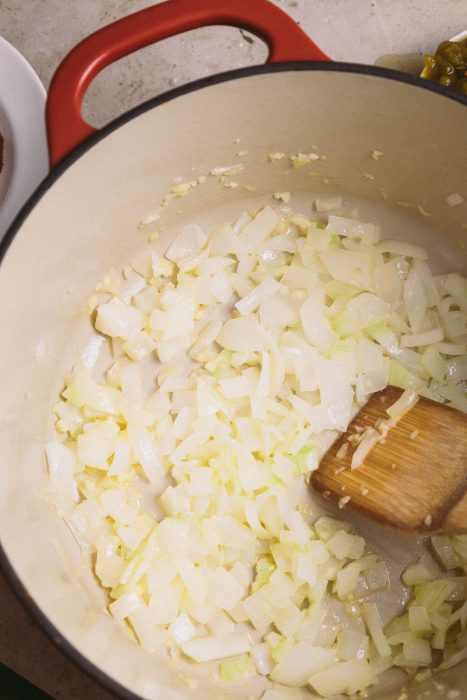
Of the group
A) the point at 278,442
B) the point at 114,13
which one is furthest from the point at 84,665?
the point at 114,13

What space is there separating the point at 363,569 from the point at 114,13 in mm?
1142

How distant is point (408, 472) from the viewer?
3.86ft

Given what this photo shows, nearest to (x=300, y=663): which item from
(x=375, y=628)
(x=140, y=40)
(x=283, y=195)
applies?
(x=375, y=628)

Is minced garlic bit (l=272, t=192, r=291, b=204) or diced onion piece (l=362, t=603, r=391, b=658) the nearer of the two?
diced onion piece (l=362, t=603, r=391, b=658)

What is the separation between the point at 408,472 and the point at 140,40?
2.50 feet

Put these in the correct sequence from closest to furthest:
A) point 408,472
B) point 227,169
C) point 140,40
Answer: point 140,40 < point 408,472 < point 227,169

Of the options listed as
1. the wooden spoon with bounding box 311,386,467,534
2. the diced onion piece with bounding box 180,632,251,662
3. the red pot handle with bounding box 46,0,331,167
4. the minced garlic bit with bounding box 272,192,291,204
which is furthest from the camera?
the minced garlic bit with bounding box 272,192,291,204

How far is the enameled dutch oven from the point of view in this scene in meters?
1.02

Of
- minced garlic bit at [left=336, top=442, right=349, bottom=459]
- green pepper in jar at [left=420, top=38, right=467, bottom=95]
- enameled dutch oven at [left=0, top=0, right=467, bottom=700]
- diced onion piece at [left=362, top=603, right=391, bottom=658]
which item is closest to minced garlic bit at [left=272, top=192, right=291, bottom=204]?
enameled dutch oven at [left=0, top=0, right=467, bottom=700]

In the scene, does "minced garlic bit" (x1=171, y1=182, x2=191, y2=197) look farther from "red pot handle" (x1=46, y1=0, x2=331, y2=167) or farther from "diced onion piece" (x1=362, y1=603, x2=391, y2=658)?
"diced onion piece" (x1=362, y1=603, x2=391, y2=658)

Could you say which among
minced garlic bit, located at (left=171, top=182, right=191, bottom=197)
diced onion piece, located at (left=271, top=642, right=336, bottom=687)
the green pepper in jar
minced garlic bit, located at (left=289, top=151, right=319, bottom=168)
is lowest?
diced onion piece, located at (left=271, top=642, right=336, bottom=687)

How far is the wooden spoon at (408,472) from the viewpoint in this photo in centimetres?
112

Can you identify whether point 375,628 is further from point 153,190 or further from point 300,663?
point 153,190

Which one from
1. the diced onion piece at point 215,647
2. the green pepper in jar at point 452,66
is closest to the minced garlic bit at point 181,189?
the green pepper in jar at point 452,66
